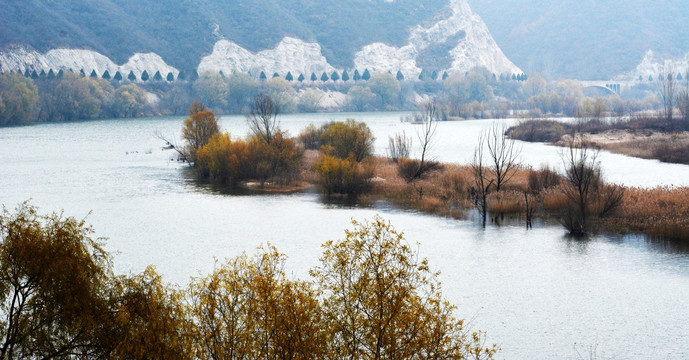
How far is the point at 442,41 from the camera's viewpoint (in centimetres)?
19388

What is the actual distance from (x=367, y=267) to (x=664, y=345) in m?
7.86

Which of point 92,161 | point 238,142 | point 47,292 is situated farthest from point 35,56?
point 47,292

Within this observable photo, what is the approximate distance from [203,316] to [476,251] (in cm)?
1348

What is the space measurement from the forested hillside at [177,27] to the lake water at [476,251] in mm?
105914

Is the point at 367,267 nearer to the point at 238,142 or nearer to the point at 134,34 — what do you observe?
the point at 238,142

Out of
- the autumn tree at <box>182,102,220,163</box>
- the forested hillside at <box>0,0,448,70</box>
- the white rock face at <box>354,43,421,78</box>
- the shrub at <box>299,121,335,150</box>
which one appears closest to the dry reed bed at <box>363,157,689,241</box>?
the shrub at <box>299,121,335,150</box>

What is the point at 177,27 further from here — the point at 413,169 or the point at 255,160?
the point at 413,169

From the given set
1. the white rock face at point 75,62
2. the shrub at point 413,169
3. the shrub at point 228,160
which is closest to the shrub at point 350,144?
Result: the shrub at point 413,169

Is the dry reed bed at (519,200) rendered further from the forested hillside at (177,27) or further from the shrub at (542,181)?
the forested hillside at (177,27)

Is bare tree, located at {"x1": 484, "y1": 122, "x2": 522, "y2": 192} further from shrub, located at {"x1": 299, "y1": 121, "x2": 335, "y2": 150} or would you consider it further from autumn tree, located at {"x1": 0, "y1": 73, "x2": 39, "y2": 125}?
autumn tree, located at {"x1": 0, "y1": 73, "x2": 39, "y2": 125}

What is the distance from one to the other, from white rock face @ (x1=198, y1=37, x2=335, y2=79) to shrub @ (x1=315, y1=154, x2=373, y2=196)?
416ft

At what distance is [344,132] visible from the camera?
39.2 m

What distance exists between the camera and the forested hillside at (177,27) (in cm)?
13700

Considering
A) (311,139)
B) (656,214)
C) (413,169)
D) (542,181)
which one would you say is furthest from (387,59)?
(656,214)
